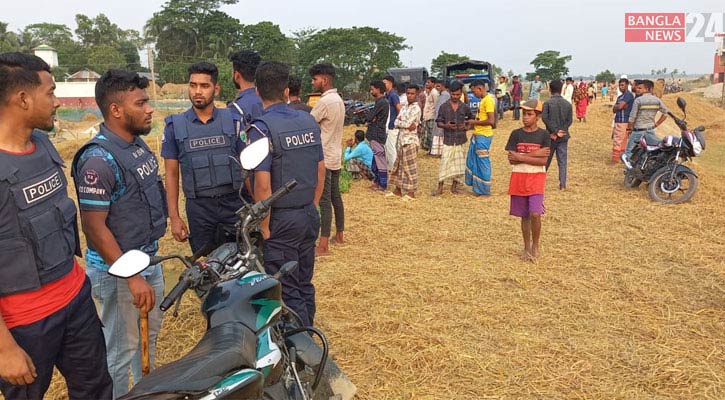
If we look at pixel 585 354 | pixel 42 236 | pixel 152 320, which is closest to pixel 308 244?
pixel 152 320

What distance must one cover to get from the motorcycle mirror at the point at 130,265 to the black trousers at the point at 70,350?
49 centimetres

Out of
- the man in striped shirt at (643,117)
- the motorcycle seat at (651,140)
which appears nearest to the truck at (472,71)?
the man in striped shirt at (643,117)

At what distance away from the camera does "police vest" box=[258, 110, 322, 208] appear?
3.11 m

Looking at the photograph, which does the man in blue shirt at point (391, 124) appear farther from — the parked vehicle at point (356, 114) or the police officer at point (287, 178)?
the parked vehicle at point (356, 114)

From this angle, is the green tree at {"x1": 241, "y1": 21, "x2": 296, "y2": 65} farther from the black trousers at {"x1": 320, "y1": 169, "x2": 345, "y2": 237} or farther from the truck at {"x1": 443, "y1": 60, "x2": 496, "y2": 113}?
the black trousers at {"x1": 320, "y1": 169, "x2": 345, "y2": 237}

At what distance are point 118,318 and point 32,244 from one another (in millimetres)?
731

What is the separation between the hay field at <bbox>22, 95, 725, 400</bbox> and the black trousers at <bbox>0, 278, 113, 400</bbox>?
0.98 m

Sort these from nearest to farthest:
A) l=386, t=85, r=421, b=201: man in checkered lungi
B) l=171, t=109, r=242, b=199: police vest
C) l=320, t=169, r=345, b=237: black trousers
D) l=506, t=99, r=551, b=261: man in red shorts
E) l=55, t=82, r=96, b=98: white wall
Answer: l=171, t=109, r=242, b=199: police vest
l=506, t=99, r=551, b=261: man in red shorts
l=320, t=169, r=345, b=237: black trousers
l=386, t=85, r=421, b=201: man in checkered lungi
l=55, t=82, r=96, b=98: white wall

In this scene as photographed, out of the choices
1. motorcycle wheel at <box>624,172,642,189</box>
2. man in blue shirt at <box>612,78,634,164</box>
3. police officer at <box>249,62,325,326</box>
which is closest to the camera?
police officer at <box>249,62,325,326</box>

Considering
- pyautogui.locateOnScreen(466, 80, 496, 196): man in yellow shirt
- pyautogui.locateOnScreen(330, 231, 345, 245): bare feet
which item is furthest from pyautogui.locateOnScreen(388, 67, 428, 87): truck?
pyautogui.locateOnScreen(330, 231, 345, 245): bare feet

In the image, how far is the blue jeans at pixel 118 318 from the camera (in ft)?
8.22

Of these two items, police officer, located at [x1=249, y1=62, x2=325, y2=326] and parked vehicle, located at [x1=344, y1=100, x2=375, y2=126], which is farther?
parked vehicle, located at [x1=344, y1=100, x2=375, y2=126]

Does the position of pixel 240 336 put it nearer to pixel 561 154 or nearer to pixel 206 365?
pixel 206 365

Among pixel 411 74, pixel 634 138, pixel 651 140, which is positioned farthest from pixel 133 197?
pixel 411 74
